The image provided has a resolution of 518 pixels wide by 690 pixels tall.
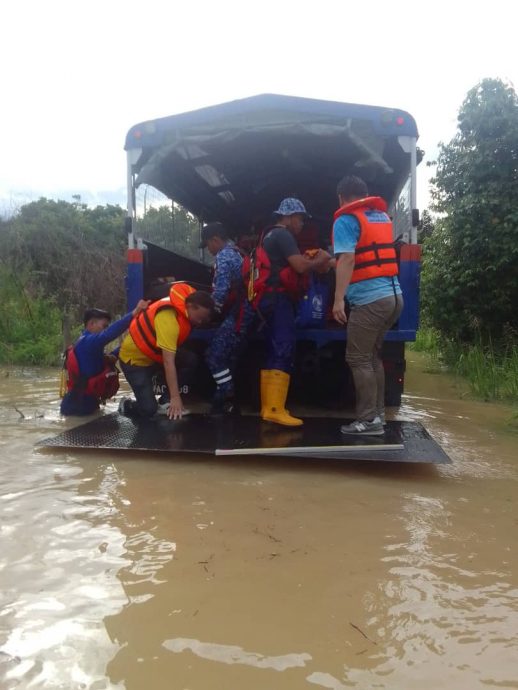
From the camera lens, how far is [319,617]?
6.21ft

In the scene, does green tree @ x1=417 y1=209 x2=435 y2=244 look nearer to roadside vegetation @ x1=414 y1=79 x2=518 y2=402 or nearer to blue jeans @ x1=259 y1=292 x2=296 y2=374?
roadside vegetation @ x1=414 y1=79 x2=518 y2=402

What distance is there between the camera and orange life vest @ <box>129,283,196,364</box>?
436 cm

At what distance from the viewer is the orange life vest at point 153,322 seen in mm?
4355

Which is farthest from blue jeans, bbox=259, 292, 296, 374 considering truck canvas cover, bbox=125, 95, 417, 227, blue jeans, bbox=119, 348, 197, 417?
truck canvas cover, bbox=125, 95, 417, 227

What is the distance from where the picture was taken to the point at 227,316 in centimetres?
493

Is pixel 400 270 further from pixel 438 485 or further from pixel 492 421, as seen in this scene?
pixel 438 485

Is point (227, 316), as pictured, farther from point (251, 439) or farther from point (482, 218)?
point (482, 218)

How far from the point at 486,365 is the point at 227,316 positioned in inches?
155

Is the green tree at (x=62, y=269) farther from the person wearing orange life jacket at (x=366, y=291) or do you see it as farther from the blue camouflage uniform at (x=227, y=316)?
the person wearing orange life jacket at (x=366, y=291)

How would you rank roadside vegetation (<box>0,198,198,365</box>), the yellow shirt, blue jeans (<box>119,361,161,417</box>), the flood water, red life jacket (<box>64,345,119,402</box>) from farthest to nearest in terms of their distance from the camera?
1. roadside vegetation (<box>0,198,198,365</box>)
2. red life jacket (<box>64,345,119,402</box>)
3. blue jeans (<box>119,361,161,417</box>)
4. the yellow shirt
5. the flood water

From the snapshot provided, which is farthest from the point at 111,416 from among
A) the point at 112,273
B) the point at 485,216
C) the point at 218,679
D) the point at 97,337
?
the point at 112,273

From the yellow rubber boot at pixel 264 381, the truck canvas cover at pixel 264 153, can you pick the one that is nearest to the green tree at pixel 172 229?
the truck canvas cover at pixel 264 153

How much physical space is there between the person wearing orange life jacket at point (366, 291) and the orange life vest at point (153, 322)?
118cm

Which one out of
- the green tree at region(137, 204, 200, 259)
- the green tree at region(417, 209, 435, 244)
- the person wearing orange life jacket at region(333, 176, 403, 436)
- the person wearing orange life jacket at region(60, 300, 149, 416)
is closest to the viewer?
the person wearing orange life jacket at region(333, 176, 403, 436)
